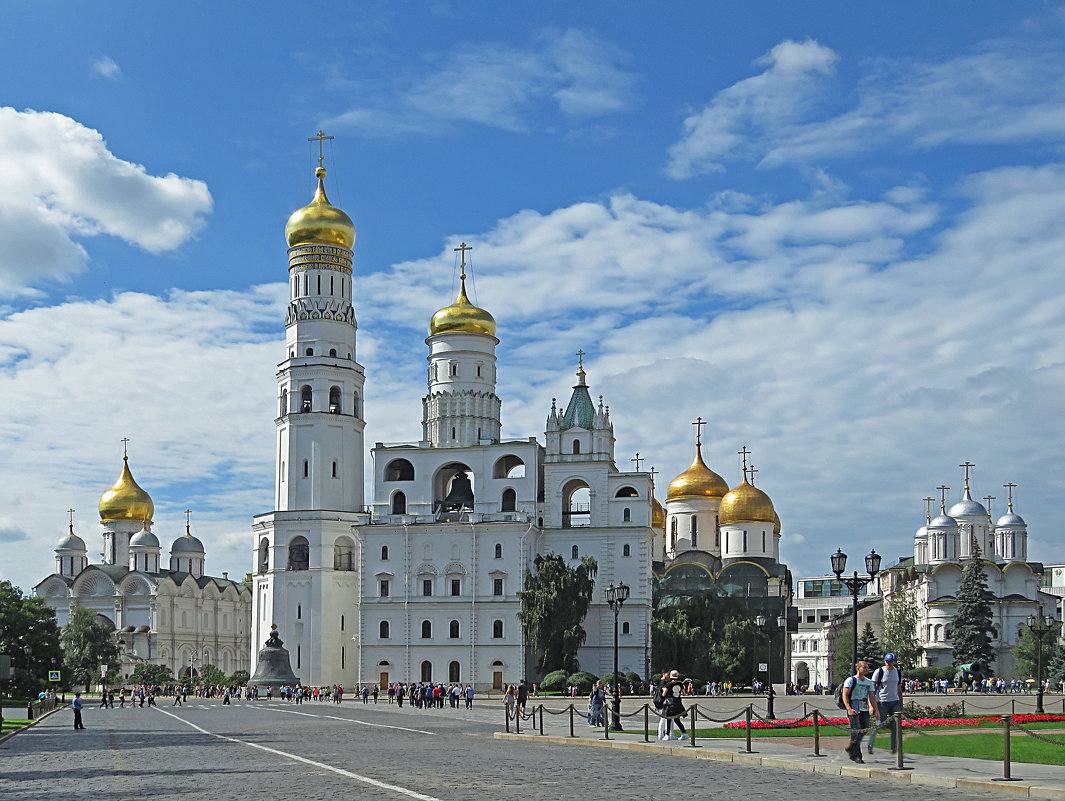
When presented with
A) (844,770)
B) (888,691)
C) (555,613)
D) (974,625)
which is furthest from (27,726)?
(974,625)

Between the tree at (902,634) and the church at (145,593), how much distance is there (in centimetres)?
5124

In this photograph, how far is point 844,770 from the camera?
17469mm

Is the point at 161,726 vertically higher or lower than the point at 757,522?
lower

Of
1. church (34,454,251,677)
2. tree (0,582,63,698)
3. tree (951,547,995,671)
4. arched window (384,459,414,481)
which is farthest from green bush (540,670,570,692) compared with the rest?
church (34,454,251,677)

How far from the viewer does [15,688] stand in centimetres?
5834

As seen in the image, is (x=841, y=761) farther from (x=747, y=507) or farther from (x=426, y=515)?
(x=747, y=507)

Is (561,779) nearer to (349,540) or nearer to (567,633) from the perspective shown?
(567,633)

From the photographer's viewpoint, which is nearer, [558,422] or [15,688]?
[15,688]

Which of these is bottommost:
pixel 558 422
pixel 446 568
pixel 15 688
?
pixel 15 688

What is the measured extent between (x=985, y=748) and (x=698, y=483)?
6789cm

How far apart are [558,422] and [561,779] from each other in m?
54.2

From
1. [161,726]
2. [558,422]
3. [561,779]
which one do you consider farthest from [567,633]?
[561,779]

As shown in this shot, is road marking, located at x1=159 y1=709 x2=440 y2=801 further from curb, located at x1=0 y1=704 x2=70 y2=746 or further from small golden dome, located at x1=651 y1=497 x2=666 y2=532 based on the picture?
small golden dome, located at x1=651 y1=497 x2=666 y2=532

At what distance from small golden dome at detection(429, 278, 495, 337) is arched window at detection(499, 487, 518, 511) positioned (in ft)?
30.3
